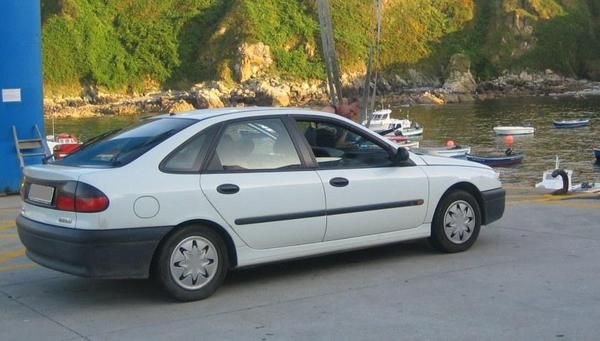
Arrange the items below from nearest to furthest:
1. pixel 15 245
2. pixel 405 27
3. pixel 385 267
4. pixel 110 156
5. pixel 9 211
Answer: pixel 110 156, pixel 385 267, pixel 15 245, pixel 9 211, pixel 405 27

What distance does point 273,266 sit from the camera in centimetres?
775

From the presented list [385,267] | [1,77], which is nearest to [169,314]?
[385,267]

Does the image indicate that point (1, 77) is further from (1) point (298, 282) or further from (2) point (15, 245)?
(1) point (298, 282)

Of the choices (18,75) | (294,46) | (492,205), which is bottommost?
(492,205)

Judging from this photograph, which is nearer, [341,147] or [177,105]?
[341,147]

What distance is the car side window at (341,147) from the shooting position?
24.2 feet

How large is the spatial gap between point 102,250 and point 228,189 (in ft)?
3.67

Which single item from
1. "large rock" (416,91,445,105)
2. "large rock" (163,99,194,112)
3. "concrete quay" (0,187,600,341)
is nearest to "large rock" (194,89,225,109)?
"large rock" (163,99,194,112)

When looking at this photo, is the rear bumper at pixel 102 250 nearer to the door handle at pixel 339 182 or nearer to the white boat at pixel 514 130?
the door handle at pixel 339 182

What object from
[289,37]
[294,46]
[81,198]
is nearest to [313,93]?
[294,46]

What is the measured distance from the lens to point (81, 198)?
617 cm

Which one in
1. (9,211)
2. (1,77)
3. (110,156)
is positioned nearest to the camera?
(110,156)

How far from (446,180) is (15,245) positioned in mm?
4711

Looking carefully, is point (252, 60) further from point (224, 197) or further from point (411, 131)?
point (224, 197)
